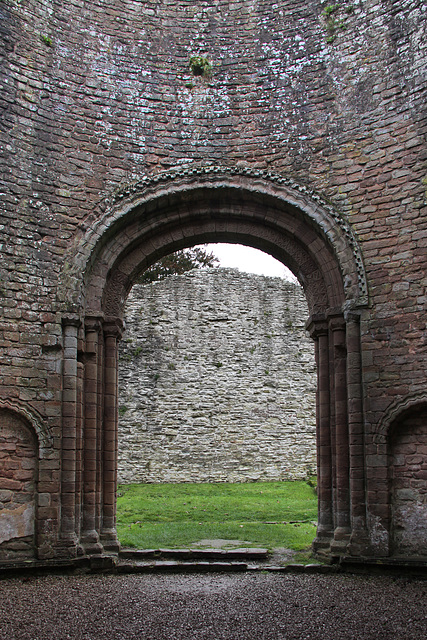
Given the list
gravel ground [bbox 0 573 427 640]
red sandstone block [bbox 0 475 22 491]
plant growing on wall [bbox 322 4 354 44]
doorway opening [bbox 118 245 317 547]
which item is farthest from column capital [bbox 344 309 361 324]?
doorway opening [bbox 118 245 317 547]

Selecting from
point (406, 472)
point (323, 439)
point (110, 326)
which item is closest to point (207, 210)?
point (110, 326)

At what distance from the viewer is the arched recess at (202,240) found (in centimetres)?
749

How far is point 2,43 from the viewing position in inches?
314

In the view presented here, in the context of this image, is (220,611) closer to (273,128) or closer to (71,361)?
(71,361)

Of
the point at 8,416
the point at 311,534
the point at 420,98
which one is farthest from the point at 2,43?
the point at 311,534

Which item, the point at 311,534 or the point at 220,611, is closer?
the point at 220,611

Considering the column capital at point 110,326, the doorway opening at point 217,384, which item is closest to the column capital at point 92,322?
the column capital at point 110,326

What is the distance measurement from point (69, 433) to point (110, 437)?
30.7 inches

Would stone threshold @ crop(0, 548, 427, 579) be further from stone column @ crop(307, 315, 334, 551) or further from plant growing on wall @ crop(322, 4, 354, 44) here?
plant growing on wall @ crop(322, 4, 354, 44)

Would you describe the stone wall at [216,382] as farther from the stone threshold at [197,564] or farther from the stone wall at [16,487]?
the stone wall at [16,487]

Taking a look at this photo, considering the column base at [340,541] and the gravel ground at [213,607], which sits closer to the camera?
the gravel ground at [213,607]

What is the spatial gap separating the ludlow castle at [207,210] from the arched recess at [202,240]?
1.0 inches

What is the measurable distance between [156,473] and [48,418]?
30.0 feet

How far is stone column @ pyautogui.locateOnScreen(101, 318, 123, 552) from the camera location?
7.79m
